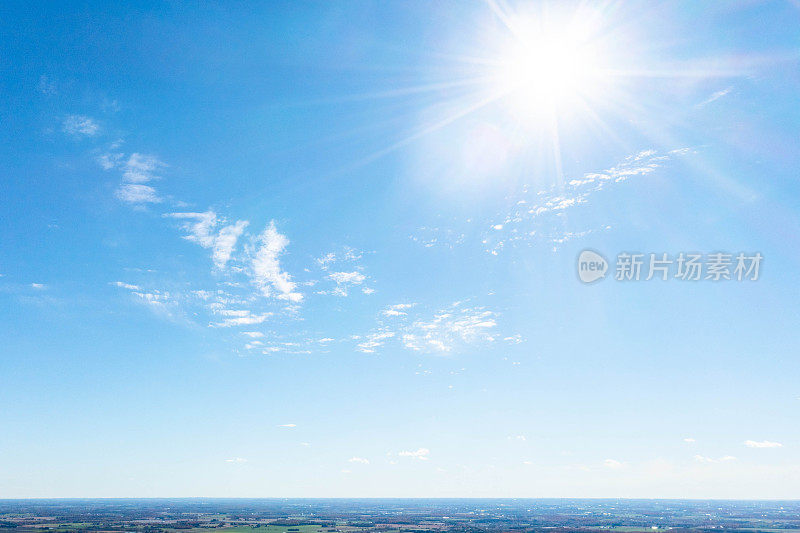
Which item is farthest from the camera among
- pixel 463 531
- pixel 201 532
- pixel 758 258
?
pixel 463 531

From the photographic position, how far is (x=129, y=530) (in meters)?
148

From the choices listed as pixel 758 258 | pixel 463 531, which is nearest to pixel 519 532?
pixel 463 531

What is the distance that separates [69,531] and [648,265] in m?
178

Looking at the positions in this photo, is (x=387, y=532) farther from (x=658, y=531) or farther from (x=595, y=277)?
(x=595, y=277)

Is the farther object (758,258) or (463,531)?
(463,531)

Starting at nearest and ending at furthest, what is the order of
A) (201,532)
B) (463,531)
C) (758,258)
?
(758,258) < (201,532) < (463,531)

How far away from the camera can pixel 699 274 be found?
1283 inches

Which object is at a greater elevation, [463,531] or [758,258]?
[758,258]

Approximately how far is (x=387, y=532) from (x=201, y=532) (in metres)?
55.8

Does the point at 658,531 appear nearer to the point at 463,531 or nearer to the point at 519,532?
the point at 519,532

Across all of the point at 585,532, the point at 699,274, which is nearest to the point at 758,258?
the point at 699,274
